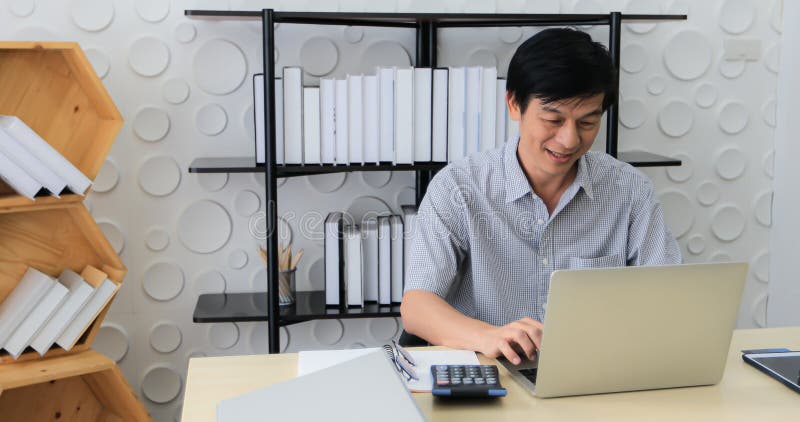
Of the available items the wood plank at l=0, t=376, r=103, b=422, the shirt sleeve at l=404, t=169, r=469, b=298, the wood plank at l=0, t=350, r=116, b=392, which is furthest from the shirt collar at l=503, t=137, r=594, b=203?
the wood plank at l=0, t=376, r=103, b=422

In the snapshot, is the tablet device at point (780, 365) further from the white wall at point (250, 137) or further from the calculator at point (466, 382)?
the white wall at point (250, 137)

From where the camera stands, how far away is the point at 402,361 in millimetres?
1294

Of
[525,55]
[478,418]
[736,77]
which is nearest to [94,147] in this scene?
[525,55]

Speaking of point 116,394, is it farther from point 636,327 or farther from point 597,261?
point 636,327

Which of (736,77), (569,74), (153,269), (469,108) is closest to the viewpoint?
(569,74)

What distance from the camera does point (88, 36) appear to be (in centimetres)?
231

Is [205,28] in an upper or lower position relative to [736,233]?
upper

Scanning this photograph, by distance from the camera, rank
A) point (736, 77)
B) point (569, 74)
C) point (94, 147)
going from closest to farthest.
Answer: point (569, 74) < point (94, 147) < point (736, 77)

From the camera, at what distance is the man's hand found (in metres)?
1.34

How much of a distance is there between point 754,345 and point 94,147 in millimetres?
1636

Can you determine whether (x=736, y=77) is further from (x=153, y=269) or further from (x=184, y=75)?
(x=153, y=269)

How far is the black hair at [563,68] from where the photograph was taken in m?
1.62

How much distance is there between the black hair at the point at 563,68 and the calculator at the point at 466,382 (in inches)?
25.0

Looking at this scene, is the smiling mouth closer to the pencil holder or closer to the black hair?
the black hair
